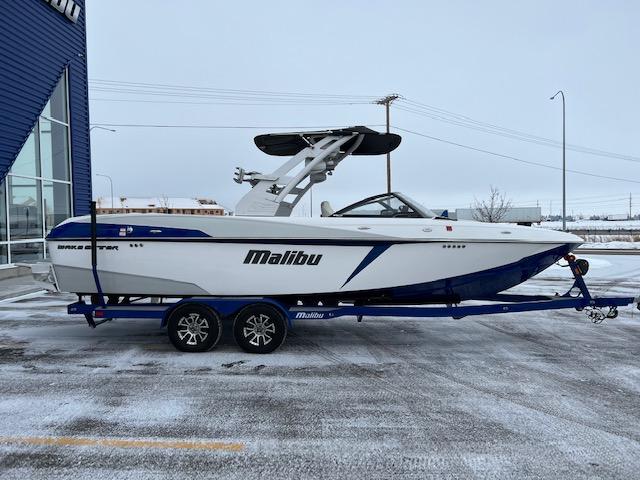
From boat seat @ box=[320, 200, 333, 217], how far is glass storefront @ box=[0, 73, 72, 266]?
33.6ft

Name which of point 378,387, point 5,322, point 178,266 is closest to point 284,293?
point 178,266

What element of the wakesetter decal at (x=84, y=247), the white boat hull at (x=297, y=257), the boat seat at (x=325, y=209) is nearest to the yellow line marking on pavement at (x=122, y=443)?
the white boat hull at (x=297, y=257)

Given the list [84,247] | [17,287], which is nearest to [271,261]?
[84,247]

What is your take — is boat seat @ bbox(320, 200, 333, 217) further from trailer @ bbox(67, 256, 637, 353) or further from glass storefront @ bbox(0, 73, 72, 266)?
glass storefront @ bbox(0, 73, 72, 266)

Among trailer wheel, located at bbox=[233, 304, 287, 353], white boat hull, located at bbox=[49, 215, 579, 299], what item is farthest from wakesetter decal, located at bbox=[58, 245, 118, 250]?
trailer wheel, located at bbox=[233, 304, 287, 353]

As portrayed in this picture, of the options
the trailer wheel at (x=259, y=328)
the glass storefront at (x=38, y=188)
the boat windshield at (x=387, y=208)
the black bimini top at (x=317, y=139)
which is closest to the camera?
the trailer wheel at (x=259, y=328)

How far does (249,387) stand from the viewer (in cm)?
470

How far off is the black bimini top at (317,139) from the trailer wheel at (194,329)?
2693mm

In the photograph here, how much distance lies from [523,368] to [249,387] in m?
3.01

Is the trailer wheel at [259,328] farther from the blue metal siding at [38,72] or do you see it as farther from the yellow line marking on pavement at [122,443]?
the blue metal siding at [38,72]

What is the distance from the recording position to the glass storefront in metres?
13.0

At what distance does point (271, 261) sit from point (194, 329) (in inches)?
49.1

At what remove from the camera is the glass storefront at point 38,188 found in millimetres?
13047

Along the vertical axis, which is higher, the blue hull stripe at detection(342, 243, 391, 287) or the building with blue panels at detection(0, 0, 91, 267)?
the building with blue panels at detection(0, 0, 91, 267)
